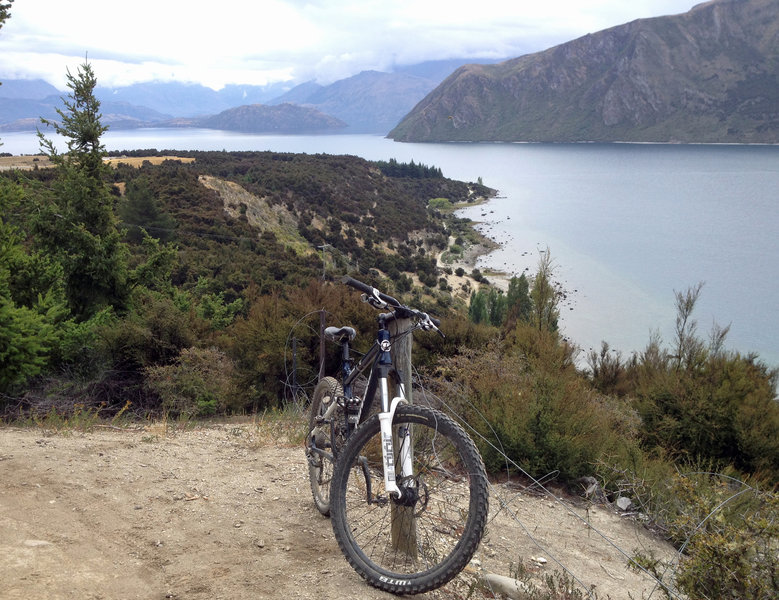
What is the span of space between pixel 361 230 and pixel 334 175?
17.3 m

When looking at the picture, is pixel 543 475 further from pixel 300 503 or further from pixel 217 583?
pixel 217 583

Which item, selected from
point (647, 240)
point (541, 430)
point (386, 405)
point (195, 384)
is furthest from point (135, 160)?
point (386, 405)

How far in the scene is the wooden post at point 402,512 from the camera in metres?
3.07

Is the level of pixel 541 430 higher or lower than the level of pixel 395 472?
lower

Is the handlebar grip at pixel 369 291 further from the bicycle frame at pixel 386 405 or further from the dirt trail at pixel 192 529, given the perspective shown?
the dirt trail at pixel 192 529

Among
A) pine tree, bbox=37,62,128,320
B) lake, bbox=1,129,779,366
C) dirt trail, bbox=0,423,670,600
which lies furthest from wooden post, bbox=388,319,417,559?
lake, bbox=1,129,779,366

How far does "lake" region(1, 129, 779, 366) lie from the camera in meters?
40.5

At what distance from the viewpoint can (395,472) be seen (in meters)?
2.99

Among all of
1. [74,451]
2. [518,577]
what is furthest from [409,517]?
[74,451]

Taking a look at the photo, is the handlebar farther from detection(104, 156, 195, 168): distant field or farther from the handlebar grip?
detection(104, 156, 195, 168): distant field

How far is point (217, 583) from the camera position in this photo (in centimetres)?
292

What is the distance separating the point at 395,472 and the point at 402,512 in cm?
27

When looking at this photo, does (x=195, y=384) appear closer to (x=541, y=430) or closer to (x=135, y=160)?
(x=541, y=430)

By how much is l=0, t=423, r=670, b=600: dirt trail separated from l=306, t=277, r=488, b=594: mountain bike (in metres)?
0.21
